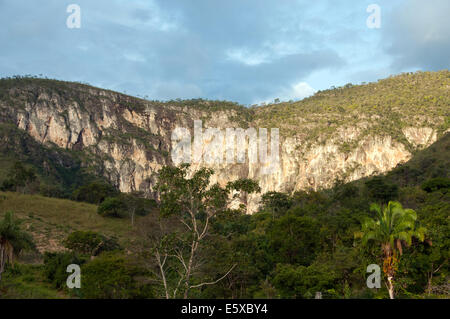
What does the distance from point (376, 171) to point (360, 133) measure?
20.2 metres

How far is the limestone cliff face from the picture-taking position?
140250mm

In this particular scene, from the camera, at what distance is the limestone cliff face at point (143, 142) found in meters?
140

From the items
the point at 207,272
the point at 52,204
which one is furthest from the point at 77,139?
the point at 207,272

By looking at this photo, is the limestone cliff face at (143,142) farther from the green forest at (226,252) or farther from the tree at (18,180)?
the green forest at (226,252)

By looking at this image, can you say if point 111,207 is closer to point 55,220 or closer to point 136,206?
point 136,206

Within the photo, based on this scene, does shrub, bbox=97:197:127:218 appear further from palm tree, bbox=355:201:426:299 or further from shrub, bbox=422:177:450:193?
shrub, bbox=422:177:450:193

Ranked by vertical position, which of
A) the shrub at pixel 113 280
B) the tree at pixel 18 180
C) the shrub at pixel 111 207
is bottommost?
the shrub at pixel 113 280

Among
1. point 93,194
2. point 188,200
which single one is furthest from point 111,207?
point 188,200

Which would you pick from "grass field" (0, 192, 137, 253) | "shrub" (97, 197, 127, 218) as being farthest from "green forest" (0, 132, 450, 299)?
"shrub" (97, 197, 127, 218)

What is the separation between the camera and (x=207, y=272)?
92.6ft

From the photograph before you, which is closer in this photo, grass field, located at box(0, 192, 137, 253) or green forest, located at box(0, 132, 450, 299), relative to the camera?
green forest, located at box(0, 132, 450, 299)

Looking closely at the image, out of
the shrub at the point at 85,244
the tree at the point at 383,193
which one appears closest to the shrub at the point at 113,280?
the shrub at the point at 85,244

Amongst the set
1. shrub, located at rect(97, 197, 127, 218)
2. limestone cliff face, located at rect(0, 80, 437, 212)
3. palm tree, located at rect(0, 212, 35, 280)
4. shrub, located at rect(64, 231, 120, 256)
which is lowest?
→ shrub, located at rect(64, 231, 120, 256)
